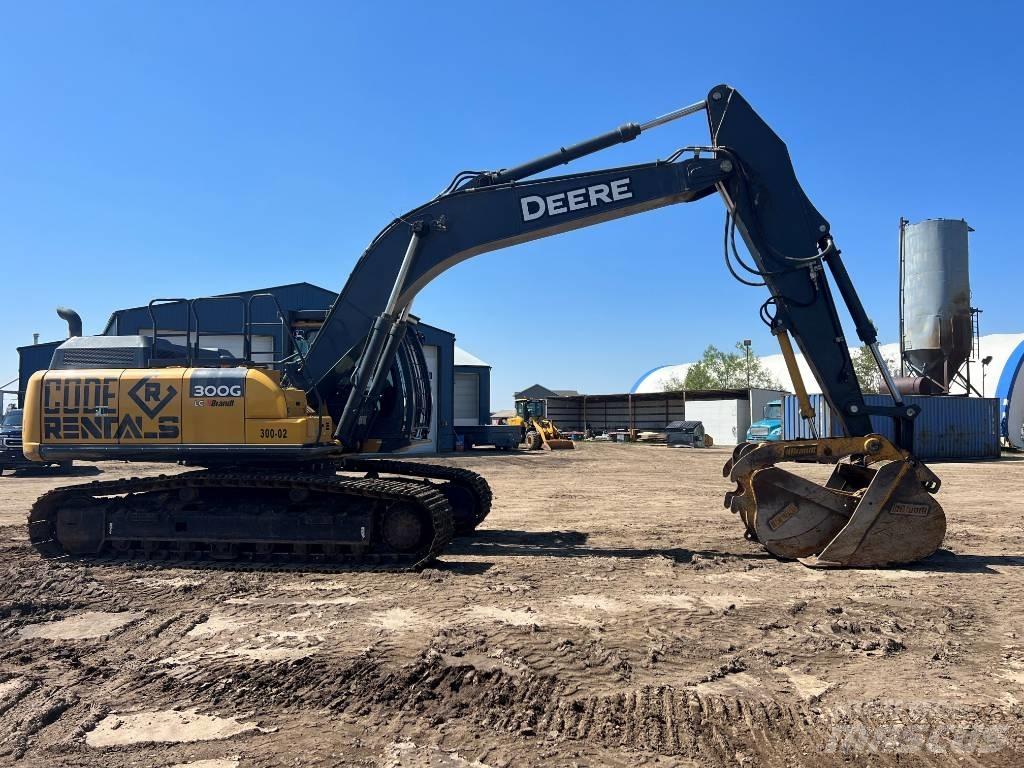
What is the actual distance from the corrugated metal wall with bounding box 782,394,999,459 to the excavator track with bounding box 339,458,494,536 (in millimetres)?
20714

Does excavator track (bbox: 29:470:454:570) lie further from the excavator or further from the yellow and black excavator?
the yellow and black excavator

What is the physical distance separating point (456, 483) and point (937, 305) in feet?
94.7

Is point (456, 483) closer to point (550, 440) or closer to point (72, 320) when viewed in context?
point (72, 320)

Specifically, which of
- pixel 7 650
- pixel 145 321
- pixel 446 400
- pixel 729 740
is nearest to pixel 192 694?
pixel 7 650

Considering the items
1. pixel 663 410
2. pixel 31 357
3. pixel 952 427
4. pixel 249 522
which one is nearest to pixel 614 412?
pixel 663 410

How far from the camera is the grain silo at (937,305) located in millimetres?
30781

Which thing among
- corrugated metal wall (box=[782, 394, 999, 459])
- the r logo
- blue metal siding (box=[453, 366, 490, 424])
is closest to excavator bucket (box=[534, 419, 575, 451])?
blue metal siding (box=[453, 366, 490, 424])

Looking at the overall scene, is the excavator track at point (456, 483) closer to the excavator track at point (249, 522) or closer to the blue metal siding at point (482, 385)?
the excavator track at point (249, 522)

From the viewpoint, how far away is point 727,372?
230 ft

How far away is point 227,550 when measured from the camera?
7.94 meters

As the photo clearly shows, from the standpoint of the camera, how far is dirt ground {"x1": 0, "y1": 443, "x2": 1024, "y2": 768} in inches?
151

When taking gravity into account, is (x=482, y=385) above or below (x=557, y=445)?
above

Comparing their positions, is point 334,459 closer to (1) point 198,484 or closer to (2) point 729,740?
(1) point 198,484

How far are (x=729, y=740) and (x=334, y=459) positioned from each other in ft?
19.3
